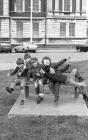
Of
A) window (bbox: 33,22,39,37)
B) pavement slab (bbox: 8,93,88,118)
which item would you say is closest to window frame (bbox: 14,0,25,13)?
window (bbox: 33,22,39,37)

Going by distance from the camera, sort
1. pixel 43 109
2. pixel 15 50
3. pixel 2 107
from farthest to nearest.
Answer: pixel 15 50 → pixel 2 107 → pixel 43 109

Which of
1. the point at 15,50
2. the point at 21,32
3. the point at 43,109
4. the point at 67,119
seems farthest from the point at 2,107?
the point at 21,32

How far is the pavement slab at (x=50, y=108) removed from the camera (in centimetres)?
698

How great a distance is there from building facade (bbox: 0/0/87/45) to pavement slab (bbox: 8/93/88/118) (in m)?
44.8

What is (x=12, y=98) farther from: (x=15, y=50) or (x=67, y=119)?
(x=15, y=50)

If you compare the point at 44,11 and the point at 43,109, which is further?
the point at 44,11

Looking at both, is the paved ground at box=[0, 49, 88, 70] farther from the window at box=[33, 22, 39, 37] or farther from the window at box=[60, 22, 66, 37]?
the window at box=[60, 22, 66, 37]

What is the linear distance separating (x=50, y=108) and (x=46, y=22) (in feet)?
153

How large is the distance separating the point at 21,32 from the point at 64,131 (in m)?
47.2

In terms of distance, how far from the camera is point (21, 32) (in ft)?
173

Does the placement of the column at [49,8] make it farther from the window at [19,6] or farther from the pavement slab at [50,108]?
the pavement slab at [50,108]

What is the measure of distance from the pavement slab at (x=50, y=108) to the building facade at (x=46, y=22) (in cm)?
4485

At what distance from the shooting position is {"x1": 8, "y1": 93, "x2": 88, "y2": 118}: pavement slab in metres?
6.98

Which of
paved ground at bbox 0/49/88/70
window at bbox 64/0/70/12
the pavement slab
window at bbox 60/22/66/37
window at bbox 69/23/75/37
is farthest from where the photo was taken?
window at bbox 64/0/70/12
